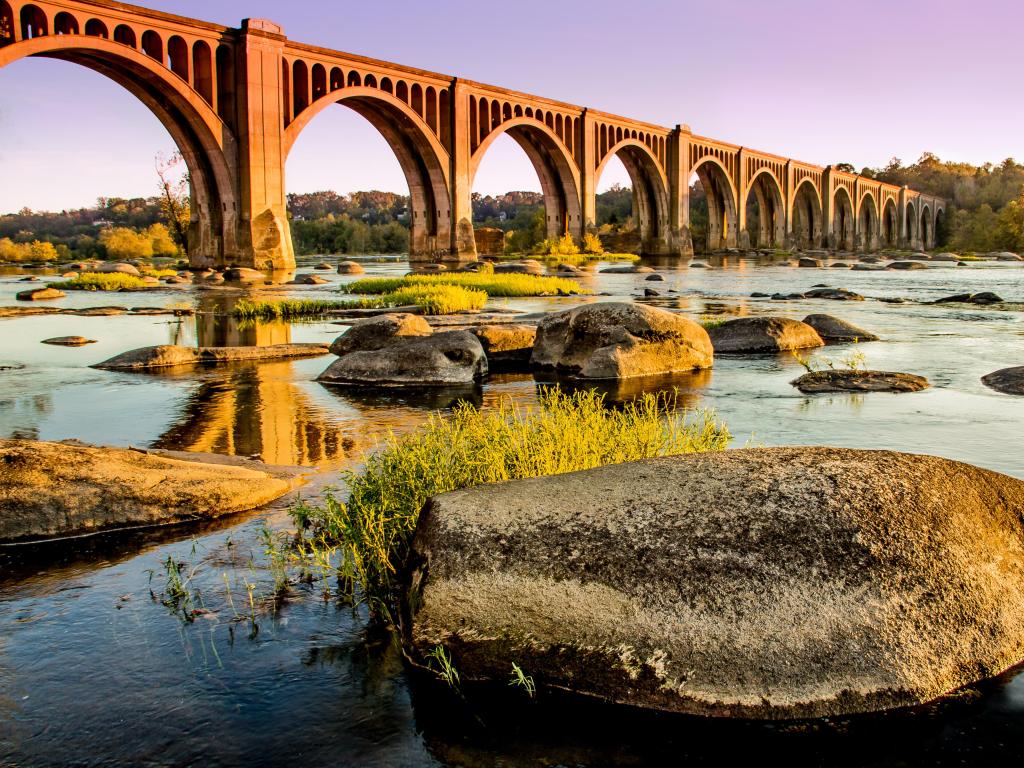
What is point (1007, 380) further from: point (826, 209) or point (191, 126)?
point (826, 209)

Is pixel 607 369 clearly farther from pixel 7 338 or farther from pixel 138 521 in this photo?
pixel 7 338

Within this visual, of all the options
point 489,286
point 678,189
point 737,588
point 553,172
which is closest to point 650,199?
point 678,189

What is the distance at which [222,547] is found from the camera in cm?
411

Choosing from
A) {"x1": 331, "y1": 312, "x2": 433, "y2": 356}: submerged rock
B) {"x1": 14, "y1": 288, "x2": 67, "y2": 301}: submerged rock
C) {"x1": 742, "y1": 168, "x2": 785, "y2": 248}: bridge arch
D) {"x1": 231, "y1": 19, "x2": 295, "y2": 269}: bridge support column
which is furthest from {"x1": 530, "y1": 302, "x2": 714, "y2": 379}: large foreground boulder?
{"x1": 742, "y1": 168, "x2": 785, "y2": 248}: bridge arch

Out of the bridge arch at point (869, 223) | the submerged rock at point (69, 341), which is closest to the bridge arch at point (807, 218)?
the bridge arch at point (869, 223)

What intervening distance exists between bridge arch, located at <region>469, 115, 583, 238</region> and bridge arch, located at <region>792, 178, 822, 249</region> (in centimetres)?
4736

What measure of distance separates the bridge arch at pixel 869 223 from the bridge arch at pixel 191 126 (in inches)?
3714

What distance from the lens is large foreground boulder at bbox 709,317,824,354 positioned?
11.3m

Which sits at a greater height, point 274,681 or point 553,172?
point 553,172

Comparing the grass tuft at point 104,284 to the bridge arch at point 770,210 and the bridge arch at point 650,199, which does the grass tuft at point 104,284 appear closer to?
the bridge arch at point 650,199

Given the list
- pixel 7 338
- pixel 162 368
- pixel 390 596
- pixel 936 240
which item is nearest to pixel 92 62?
pixel 7 338

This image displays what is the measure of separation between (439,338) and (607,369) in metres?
1.75

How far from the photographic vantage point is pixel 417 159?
138ft

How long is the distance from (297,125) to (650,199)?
115 ft
